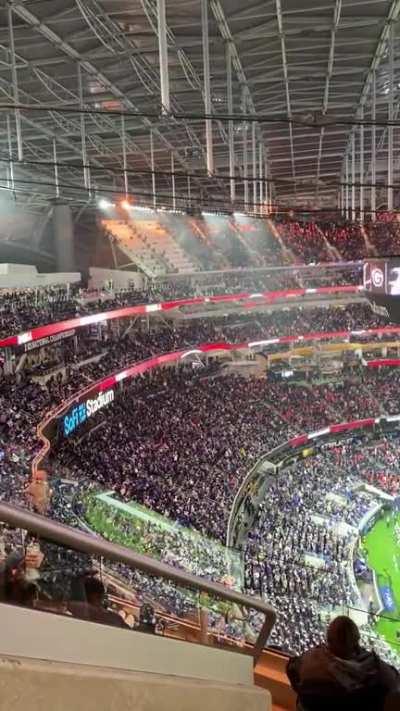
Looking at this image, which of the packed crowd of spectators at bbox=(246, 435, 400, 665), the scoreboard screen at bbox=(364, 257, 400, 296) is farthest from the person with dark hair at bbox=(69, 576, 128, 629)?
the scoreboard screen at bbox=(364, 257, 400, 296)

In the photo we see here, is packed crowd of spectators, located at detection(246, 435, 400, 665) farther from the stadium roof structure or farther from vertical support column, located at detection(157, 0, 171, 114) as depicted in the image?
vertical support column, located at detection(157, 0, 171, 114)

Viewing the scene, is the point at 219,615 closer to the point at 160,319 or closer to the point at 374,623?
the point at 374,623

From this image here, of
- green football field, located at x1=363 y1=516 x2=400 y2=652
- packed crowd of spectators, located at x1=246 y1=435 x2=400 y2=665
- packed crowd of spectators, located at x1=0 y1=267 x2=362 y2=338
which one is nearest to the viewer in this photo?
packed crowd of spectators, located at x1=246 y1=435 x2=400 y2=665

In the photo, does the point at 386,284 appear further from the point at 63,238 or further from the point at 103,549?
the point at 63,238

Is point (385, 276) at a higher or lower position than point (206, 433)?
higher

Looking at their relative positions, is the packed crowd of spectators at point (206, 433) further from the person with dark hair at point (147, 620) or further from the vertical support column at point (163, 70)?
the vertical support column at point (163, 70)

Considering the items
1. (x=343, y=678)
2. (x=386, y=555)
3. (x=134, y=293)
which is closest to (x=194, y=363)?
(x=134, y=293)

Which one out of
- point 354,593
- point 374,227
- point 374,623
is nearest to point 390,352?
point 374,227
